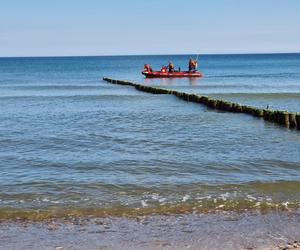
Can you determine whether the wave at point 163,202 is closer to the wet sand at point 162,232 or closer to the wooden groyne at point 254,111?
the wet sand at point 162,232

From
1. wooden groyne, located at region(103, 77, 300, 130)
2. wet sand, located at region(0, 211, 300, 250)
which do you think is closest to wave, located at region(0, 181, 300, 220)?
wet sand, located at region(0, 211, 300, 250)

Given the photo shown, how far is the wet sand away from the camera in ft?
30.6

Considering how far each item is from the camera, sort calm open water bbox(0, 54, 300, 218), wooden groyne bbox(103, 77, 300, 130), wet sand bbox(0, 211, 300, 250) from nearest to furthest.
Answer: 1. wet sand bbox(0, 211, 300, 250)
2. calm open water bbox(0, 54, 300, 218)
3. wooden groyne bbox(103, 77, 300, 130)

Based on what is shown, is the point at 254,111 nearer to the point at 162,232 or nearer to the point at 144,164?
the point at 144,164

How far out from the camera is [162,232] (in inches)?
397

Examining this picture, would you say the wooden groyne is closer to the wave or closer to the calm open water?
the calm open water

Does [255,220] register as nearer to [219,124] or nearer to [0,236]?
[0,236]

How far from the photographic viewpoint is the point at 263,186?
1407 cm

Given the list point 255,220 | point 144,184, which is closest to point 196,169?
point 144,184

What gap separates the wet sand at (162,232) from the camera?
30.6 feet

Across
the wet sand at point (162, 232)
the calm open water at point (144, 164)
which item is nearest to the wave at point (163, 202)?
the calm open water at point (144, 164)

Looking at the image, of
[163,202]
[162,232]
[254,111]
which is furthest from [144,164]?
[254,111]

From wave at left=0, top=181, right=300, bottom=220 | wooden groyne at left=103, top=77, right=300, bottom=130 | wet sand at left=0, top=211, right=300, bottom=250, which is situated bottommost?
wooden groyne at left=103, top=77, right=300, bottom=130

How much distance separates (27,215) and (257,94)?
1584 inches
